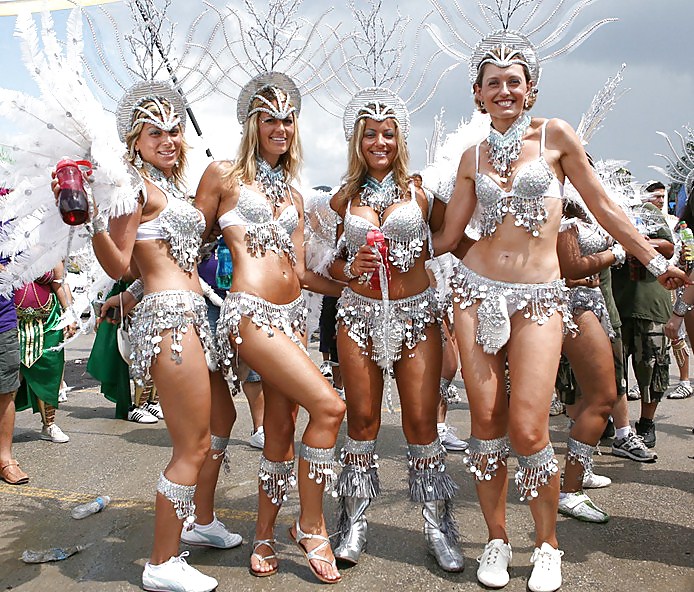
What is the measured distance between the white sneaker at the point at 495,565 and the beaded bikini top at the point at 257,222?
5.53 ft

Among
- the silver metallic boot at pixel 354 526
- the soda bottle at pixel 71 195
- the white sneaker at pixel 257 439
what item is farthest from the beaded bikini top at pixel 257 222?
the white sneaker at pixel 257 439

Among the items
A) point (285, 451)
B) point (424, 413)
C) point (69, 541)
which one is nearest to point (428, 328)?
point (424, 413)

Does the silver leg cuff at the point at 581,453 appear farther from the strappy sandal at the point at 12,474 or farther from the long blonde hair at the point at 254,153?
the strappy sandal at the point at 12,474

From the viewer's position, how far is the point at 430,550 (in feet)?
Result: 9.97

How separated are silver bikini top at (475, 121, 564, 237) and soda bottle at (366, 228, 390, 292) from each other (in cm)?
52

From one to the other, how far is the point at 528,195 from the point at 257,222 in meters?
1.26

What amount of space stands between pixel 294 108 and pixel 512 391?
68.8 inches

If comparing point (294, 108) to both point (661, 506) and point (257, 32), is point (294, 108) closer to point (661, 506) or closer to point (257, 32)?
point (257, 32)

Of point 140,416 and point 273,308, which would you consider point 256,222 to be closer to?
point 273,308

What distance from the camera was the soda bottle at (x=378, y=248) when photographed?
2.93 metres

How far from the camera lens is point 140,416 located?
6.13 metres

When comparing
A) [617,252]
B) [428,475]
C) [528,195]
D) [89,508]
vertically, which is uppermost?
[528,195]

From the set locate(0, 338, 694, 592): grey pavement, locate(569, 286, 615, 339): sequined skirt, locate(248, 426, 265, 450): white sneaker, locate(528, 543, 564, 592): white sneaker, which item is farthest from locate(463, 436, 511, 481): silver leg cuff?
locate(248, 426, 265, 450): white sneaker

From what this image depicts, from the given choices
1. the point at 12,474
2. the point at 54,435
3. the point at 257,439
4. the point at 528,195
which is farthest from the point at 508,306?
the point at 54,435
